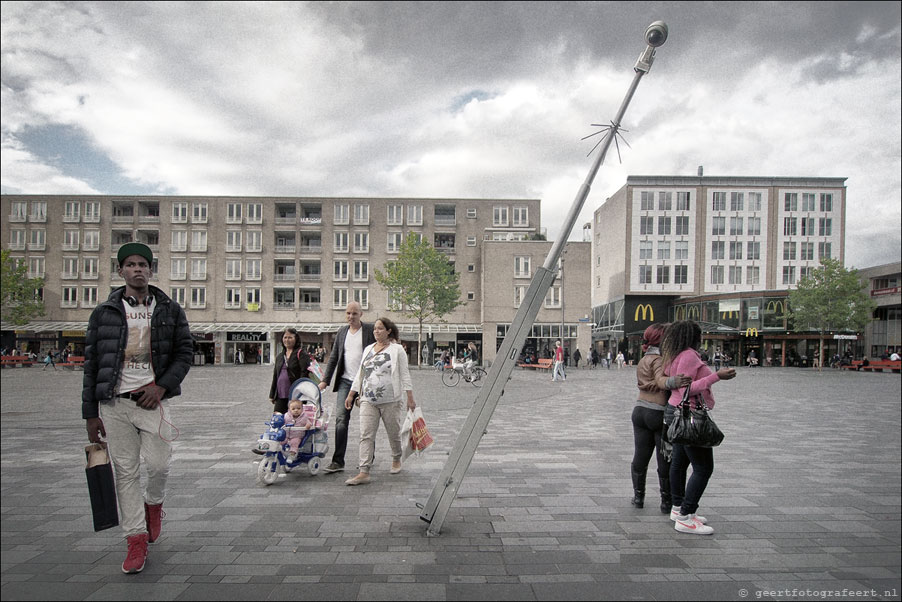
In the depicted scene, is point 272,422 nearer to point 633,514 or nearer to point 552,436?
point 633,514

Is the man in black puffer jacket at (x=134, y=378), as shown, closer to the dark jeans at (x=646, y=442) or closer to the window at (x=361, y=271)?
the dark jeans at (x=646, y=442)

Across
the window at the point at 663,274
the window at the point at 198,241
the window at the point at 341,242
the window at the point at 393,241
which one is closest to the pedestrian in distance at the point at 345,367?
the window at the point at 393,241

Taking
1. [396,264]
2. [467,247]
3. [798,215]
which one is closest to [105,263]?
[396,264]

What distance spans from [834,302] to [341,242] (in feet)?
147

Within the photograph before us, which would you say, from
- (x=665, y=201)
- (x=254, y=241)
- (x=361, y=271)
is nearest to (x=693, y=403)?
(x=361, y=271)

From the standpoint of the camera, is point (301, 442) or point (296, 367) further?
point (296, 367)

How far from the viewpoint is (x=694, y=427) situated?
440 centimetres

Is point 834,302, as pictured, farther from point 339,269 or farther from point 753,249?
point 339,269

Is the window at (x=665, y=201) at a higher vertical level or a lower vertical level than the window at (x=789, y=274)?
higher

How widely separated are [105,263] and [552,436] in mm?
51310

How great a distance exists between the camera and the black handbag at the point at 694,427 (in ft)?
14.4

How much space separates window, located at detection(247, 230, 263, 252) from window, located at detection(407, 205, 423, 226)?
14.6 meters

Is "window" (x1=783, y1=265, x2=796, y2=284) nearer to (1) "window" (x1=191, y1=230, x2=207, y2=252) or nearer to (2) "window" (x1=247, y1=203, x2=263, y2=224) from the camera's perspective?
(2) "window" (x1=247, y1=203, x2=263, y2=224)

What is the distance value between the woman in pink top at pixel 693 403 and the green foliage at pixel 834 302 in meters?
49.0
